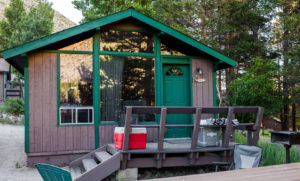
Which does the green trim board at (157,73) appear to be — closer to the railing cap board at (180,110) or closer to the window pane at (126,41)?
the window pane at (126,41)

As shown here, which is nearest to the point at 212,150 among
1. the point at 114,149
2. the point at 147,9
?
the point at 114,149

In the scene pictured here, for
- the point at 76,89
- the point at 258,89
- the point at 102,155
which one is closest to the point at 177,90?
the point at 76,89

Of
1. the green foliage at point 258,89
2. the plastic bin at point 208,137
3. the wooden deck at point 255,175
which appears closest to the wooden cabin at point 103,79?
the plastic bin at point 208,137

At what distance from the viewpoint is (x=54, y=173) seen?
2.29m

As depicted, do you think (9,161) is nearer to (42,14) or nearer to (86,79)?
(86,79)

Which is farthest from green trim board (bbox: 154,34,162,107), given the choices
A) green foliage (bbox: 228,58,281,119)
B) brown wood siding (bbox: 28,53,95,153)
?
green foliage (bbox: 228,58,281,119)

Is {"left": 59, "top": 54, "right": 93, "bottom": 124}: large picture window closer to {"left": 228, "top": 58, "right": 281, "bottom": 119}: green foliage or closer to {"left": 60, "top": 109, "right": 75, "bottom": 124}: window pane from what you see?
{"left": 60, "top": 109, "right": 75, "bottom": 124}: window pane

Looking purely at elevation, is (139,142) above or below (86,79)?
below

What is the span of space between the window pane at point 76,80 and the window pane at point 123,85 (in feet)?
1.00

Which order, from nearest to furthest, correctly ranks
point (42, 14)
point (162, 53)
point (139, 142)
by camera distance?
1. point (139, 142)
2. point (162, 53)
3. point (42, 14)

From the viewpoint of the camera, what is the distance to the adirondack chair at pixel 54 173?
2.21m

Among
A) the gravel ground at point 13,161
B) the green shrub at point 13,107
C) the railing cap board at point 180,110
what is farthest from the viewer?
the green shrub at point 13,107

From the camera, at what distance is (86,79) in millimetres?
6262

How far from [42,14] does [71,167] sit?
17.9m
